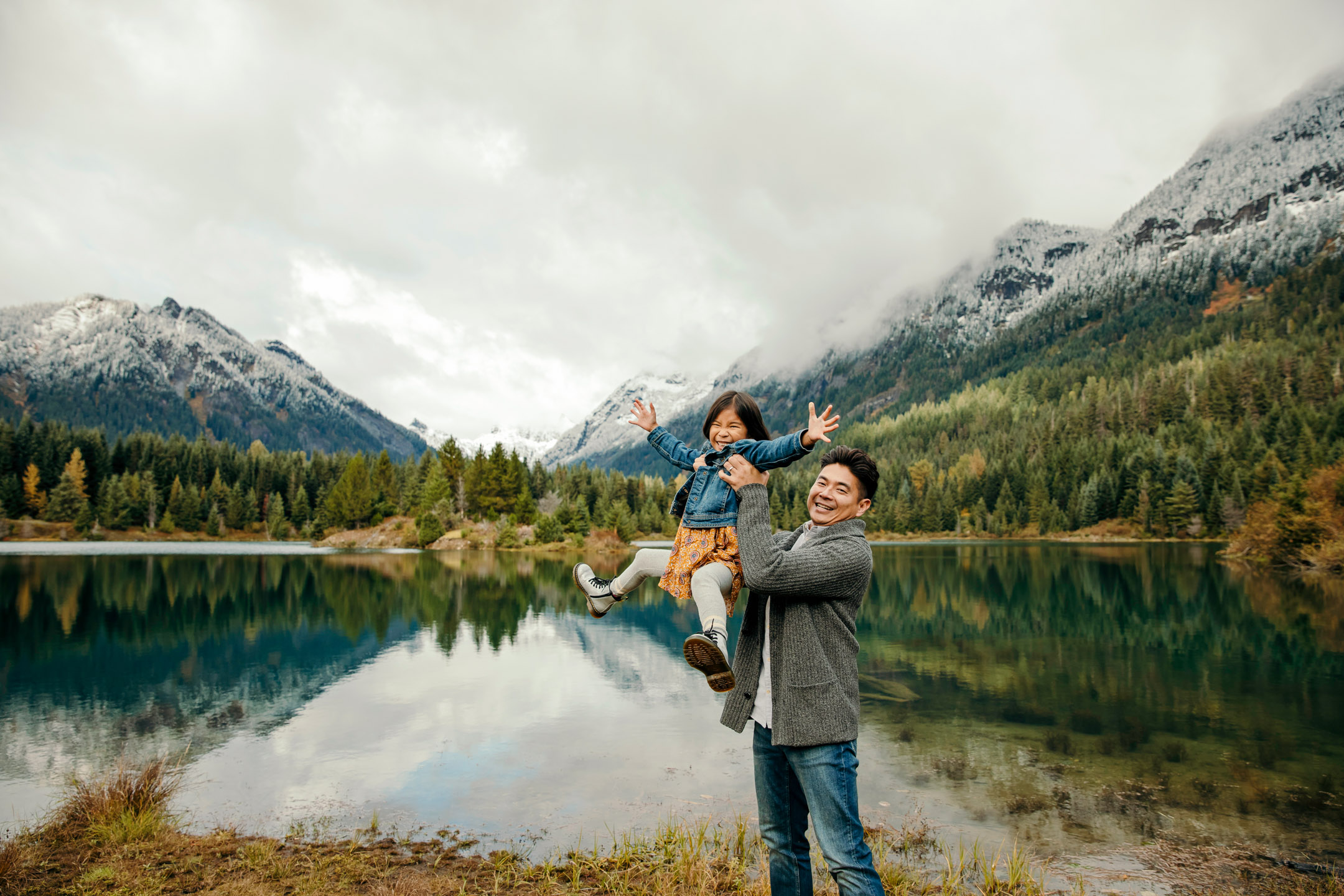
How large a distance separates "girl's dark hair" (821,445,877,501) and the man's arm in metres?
0.45

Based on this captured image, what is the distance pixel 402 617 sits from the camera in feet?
85.3

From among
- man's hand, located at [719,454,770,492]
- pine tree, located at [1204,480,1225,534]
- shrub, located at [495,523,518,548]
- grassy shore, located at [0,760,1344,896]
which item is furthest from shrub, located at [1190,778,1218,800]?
pine tree, located at [1204,480,1225,534]

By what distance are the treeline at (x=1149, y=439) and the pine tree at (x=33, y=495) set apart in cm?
9131

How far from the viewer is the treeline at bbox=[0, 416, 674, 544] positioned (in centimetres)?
7544

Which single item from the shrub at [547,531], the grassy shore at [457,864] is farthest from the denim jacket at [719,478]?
the shrub at [547,531]

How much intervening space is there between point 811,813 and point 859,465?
177cm

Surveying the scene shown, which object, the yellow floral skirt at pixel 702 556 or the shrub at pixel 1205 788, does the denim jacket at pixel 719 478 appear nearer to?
the yellow floral skirt at pixel 702 556

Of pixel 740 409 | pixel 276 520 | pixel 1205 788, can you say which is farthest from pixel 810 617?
pixel 276 520

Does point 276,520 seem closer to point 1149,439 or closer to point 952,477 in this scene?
point 952,477

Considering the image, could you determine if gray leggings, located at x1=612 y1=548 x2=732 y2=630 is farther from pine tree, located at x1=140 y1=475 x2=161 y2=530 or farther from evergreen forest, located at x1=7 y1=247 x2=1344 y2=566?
pine tree, located at x1=140 y1=475 x2=161 y2=530

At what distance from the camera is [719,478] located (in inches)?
169

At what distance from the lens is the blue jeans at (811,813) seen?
3150 mm

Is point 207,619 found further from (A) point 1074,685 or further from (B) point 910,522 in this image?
(B) point 910,522

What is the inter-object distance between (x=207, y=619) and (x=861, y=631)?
2372cm
